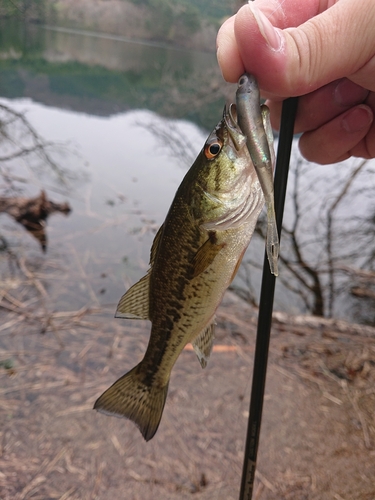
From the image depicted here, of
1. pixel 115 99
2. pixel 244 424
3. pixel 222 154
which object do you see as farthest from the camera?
pixel 115 99

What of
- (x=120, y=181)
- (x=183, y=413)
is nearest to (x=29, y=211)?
(x=120, y=181)

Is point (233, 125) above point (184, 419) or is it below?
above

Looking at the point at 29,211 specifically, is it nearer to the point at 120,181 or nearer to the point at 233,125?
the point at 120,181

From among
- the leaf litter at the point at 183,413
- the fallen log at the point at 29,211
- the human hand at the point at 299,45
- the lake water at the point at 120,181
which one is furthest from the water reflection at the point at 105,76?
the human hand at the point at 299,45

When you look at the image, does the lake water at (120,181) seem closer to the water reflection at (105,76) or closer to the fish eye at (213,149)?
the water reflection at (105,76)

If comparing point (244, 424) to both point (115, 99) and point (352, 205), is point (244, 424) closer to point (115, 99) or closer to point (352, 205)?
point (352, 205)

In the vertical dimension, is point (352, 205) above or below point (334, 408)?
above

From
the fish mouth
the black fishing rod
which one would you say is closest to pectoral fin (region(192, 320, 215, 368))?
the black fishing rod

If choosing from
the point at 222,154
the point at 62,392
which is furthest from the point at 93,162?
the point at 222,154
